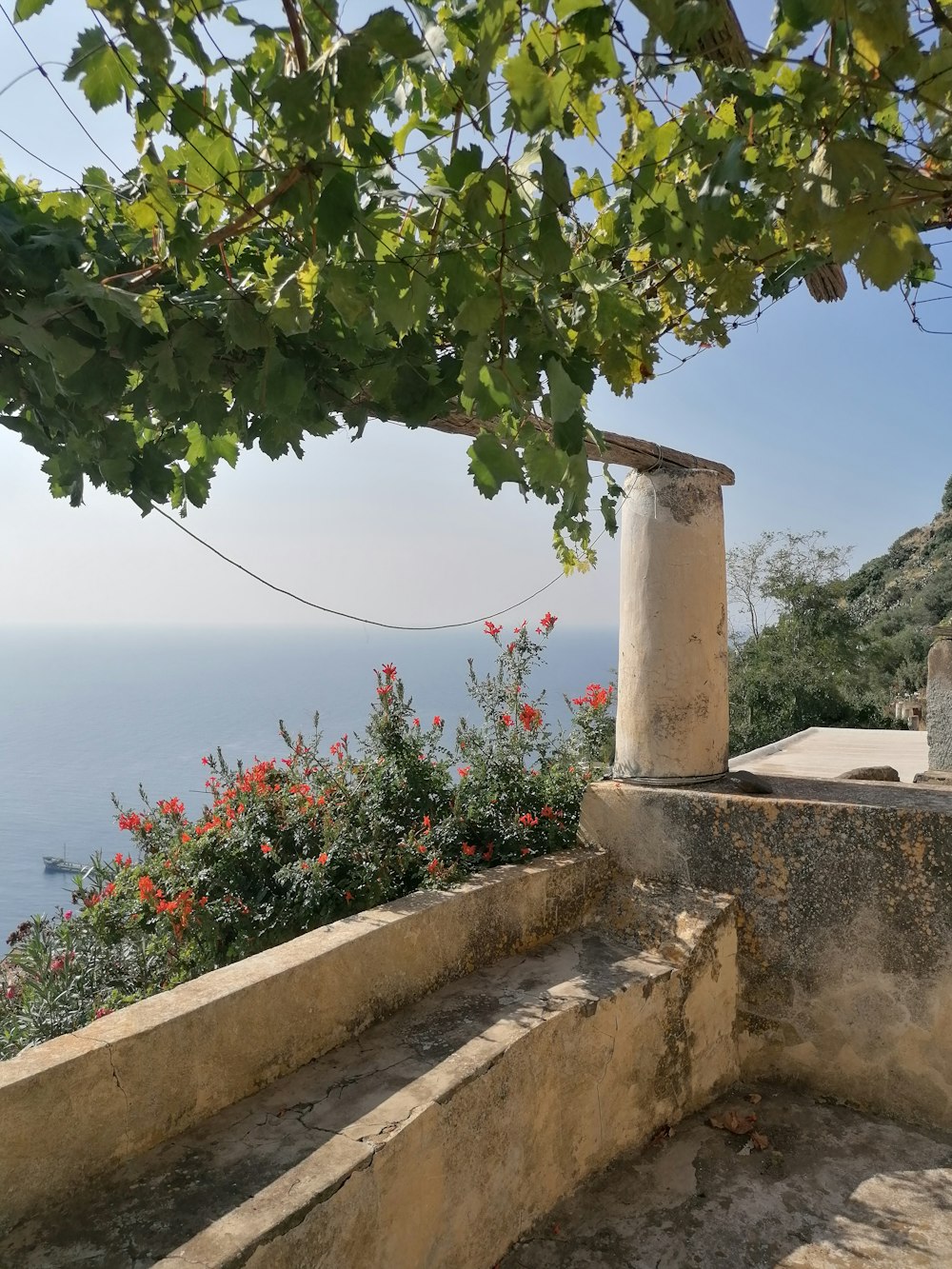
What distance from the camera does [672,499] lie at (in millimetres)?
3729

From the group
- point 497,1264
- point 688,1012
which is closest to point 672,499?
point 688,1012

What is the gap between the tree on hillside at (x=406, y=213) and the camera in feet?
4.38

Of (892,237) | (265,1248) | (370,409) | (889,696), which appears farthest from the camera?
(889,696)

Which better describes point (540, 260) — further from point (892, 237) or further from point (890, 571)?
point (890, 571)

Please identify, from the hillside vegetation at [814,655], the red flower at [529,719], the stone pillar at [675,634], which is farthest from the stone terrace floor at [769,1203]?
the hillside vegetation at [814,655]

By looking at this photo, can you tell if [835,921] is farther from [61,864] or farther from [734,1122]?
[61,864]

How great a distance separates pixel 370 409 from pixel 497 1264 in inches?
100

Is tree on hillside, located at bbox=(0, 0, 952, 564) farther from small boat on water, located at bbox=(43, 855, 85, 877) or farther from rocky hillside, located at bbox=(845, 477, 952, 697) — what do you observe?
rocky hillside, located at bbox=(845, 477, 952, 697)

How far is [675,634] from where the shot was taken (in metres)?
3.70

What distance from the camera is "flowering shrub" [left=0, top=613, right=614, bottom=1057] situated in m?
3.05

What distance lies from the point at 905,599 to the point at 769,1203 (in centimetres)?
3096

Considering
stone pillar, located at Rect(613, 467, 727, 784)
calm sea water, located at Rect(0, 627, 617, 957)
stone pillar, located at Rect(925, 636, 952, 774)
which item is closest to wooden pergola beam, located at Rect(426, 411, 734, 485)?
stone pillar, located at Rect(613, 467, 727, 784)

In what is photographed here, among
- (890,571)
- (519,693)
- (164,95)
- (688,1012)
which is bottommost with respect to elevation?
(688,1012)

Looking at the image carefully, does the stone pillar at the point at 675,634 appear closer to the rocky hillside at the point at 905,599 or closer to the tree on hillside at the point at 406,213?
the tree on hillside at the point at 406,213
